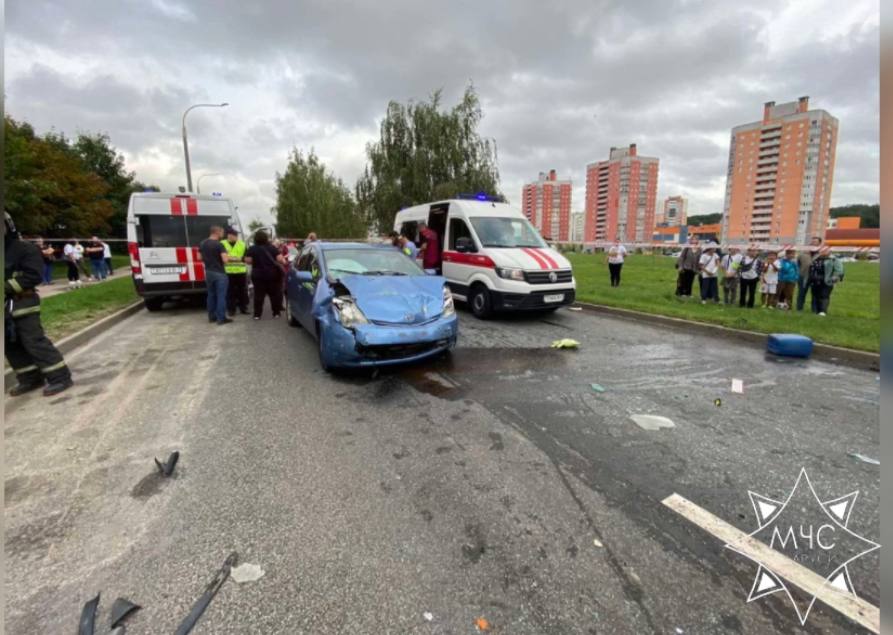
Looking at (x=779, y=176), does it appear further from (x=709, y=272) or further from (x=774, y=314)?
(x=774, y=314)

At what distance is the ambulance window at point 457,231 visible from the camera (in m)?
9.04

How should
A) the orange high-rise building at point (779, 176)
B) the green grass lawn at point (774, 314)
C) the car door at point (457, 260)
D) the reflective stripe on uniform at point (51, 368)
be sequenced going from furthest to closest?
1. the orange high-rise building at point (779, 176)
2. the car door at point (457, 260)
3. the green grass lawn at point (774, 314)
4. the reflective stripe on uniform at point (51, 368)

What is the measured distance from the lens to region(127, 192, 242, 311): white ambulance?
29.2 feet

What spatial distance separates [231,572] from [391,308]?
3212 mm

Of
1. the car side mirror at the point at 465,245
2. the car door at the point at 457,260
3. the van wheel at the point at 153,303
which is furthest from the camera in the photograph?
the van wheel at the point at 153,303

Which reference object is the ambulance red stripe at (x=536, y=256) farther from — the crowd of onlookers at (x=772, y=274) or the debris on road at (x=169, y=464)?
the debris on road at (x=169, y=464)

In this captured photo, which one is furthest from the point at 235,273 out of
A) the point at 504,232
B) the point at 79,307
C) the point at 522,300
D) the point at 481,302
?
the point at 522,300

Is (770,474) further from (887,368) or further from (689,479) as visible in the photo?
(887,368)

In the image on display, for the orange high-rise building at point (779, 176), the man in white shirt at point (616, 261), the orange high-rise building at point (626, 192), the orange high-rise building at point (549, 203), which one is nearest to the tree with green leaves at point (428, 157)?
the man in white shirt at point (616, 261)

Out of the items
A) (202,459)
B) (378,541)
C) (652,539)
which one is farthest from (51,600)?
(652,539)

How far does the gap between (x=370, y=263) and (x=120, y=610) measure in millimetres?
4783

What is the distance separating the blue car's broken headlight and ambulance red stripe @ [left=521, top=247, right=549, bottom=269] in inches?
169

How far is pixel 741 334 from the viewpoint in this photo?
7227mm

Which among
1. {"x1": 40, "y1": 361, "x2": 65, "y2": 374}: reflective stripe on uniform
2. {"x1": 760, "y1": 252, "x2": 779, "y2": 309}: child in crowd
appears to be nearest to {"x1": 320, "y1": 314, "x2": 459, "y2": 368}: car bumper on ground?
{"x1": 40, "y1": 361, "x2": 65, "y2": 374}: reflective stripe on uniform
